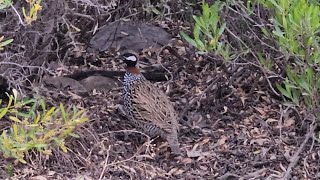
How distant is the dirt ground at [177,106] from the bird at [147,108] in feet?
0.33

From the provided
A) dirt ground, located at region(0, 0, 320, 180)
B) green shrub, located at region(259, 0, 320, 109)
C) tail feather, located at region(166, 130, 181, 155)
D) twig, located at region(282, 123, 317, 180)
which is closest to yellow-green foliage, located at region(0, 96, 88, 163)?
dirt ground, located at region(0, 0, 320, 180)

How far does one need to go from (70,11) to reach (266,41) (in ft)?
5.11

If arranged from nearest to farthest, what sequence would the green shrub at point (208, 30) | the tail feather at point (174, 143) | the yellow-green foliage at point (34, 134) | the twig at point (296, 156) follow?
the yellow-green foliage at point (34, 134)
the green shrub at point (208, 30)
the twig at point (296, 156)
the tail feather at point (174, 143)

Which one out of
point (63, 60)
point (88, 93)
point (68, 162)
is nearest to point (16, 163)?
point (68, 162)

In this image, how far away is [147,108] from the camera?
603 centimetres

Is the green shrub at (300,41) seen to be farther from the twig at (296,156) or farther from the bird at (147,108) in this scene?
the bird at (147,108)

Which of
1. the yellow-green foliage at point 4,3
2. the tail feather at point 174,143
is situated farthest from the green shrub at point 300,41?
the yellow-green foliage at point 4,3

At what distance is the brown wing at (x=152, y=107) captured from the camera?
5.89 metres

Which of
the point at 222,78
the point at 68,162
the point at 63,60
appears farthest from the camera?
the point at 63,60

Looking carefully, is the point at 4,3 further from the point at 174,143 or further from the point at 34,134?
the point at 174,143

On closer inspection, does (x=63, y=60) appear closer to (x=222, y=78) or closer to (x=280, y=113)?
(x=222, y=78)

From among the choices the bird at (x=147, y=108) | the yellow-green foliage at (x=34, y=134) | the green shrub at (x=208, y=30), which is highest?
the green shrub at (x=208, y=30)

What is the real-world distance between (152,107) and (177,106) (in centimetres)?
50

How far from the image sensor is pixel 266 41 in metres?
5.89
